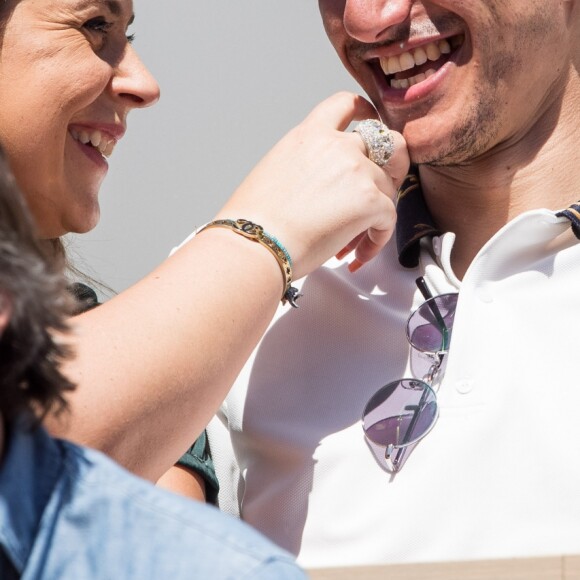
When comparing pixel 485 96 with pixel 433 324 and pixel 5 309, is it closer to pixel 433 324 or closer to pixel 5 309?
pixel 433 324

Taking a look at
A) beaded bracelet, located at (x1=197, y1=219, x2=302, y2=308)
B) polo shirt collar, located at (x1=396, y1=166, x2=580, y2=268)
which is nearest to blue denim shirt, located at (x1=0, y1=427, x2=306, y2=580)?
beaded bracelet, located at (x1=197, y1=219, x2=302, y2=308)

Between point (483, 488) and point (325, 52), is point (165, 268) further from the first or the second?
point (325, 52)

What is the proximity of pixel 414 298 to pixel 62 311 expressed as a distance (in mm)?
834

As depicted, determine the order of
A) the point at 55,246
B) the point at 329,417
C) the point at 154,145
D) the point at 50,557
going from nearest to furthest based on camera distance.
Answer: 1. the point at 50,557
2. the point at 329,417
3. the point at 55,246
4. the point at 154,145

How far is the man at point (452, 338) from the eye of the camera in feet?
4.47

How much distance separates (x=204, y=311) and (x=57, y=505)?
439 mm

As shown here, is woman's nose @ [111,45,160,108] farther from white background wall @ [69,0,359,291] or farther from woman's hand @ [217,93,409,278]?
white background wall @ [69,0,359,291]

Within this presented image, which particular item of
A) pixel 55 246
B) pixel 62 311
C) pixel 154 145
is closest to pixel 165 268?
pixel 62 311

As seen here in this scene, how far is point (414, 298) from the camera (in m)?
1.59

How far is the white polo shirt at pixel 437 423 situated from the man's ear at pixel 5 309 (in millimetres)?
720

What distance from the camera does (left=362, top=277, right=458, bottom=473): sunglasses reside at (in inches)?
56.1

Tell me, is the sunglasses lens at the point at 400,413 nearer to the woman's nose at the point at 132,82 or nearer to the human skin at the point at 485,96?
the human skin at the point at 485,96

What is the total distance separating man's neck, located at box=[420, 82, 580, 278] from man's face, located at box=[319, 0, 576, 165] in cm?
4

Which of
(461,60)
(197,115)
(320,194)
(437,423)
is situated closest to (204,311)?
(320,194)
